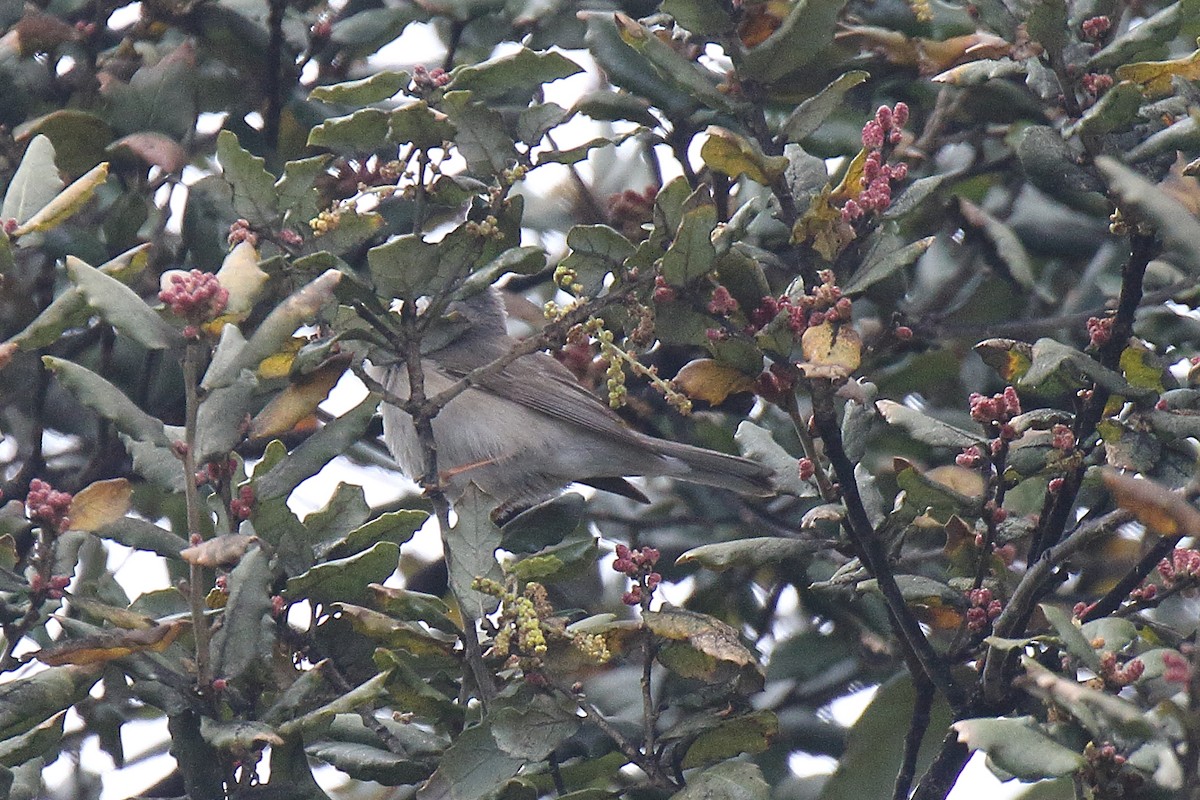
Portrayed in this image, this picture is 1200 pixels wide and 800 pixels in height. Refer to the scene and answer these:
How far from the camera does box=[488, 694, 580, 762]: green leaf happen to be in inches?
100.0

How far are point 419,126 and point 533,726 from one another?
1.13 meters

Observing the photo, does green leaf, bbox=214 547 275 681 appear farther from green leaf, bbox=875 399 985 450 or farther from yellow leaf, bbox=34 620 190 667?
green leaf, bbox=875 399 985 450

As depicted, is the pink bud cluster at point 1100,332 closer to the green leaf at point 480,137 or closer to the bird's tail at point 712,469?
the green leaf at point 480,137

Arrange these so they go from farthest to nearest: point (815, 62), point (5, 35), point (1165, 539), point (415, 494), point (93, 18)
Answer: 1. point (415, 494)
2. point (93, 18)
3. point (5, 35)
4. point (815, 62)
5. point (1165, 539)

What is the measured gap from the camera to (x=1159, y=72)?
8.53 ft

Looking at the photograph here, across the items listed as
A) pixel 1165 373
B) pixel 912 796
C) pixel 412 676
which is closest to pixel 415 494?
pixel 412 676

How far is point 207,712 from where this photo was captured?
253cm

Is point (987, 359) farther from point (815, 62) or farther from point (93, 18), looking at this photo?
point (93, 18)

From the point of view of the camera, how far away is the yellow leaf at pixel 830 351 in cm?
228

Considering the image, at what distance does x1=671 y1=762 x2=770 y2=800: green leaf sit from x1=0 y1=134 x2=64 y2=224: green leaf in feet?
5.51

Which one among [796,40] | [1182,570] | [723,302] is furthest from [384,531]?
[1182,570]

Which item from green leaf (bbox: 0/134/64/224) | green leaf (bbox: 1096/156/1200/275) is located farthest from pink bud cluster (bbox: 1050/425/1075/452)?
green leaf (bbox: 0/134/64/224)

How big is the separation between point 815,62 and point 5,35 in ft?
7.17

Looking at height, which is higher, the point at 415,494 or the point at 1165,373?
the point at 415,494
